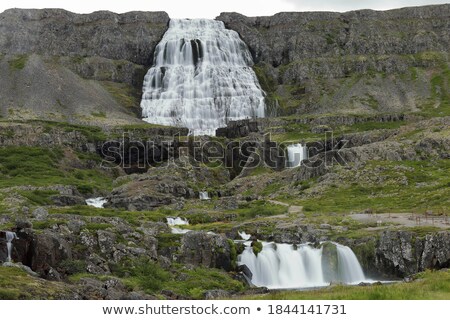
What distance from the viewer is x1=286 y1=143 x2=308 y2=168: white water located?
150 m

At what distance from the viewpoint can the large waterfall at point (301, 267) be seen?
5997cm

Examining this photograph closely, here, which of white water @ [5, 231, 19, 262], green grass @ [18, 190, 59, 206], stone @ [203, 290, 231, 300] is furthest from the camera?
green grass @ [18, 190, 59, 206]

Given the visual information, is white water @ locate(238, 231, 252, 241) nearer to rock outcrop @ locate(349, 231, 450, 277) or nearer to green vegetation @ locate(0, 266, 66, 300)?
rock outcrop @ locate(349, 231, 450, 277)

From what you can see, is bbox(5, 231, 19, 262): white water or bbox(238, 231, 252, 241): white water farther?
bbox(238, 231, 252, 241): white water

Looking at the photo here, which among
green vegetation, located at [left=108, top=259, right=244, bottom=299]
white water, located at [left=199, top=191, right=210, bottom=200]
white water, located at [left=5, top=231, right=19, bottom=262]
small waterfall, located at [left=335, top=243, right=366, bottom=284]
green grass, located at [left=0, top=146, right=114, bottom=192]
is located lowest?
small waterfall, located at [left=335, top=243, right=366, bottom=284]

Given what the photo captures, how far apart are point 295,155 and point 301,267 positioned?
298ft

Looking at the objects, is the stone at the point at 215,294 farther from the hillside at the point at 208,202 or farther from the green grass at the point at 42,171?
the green grass at the point at 42,171

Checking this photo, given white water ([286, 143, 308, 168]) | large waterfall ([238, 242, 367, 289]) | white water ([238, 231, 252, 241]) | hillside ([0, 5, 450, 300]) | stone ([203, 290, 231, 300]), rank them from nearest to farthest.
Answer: stone ([203, 290, 231, 300]), hillside ([0, 5, 450, 300]), large waterfall ([238, 242, 367, 289]), white water ([238, 231, 252, 241]), white water ([286, 143, 308, 168])

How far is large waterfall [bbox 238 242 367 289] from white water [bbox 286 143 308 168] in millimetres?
86691

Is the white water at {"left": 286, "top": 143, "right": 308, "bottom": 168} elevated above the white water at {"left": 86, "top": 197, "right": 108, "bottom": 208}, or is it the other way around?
the white water at {"left": 286, "top": 143, "right": 308, "bottom": 168}

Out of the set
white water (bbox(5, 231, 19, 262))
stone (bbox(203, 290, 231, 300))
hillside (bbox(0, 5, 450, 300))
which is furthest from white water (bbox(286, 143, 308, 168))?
white water (bbox(5, 231, 19, 262))

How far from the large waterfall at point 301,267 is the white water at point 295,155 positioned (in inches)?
3413
